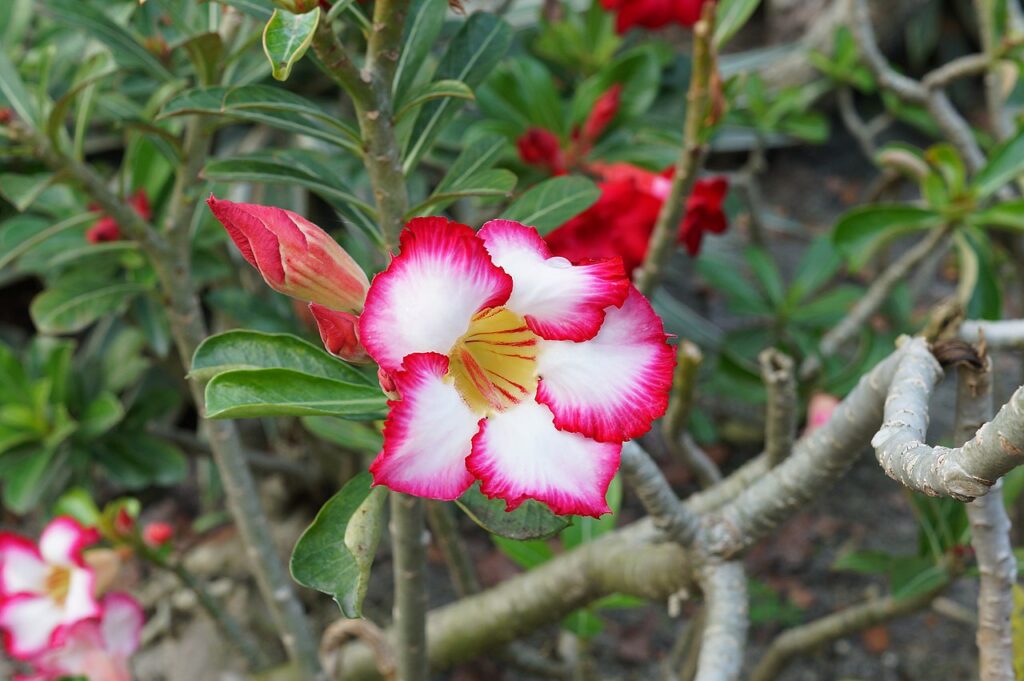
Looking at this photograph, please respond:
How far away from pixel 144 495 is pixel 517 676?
3.60 ft

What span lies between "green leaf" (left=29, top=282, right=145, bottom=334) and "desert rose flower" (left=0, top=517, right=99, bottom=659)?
0.29 metres

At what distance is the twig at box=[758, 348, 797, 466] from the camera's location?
82 cm

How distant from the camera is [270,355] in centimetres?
64

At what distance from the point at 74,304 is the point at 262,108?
0.79 meters

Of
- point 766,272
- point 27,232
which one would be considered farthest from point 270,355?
point 766,272

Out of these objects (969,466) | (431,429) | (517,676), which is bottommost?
(517,676)

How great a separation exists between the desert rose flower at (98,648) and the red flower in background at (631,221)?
704 mm

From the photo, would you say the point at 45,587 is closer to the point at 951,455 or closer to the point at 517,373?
the point at 517,373

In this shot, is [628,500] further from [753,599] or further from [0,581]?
[0,581]

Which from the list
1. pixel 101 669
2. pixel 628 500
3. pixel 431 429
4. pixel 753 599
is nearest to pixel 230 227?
pixel 431 429

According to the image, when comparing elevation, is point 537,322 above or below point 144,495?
Result: above

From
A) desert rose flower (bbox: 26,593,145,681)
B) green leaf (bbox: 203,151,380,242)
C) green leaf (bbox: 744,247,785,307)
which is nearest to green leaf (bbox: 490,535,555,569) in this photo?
desert rose flower (bbox: 26,593,145,681)

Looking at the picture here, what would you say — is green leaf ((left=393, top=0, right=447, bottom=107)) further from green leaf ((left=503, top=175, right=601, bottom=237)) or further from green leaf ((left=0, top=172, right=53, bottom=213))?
green leaf ((left=0, top=172, right=53, bottom=213))

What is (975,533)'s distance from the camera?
0.71 meters
